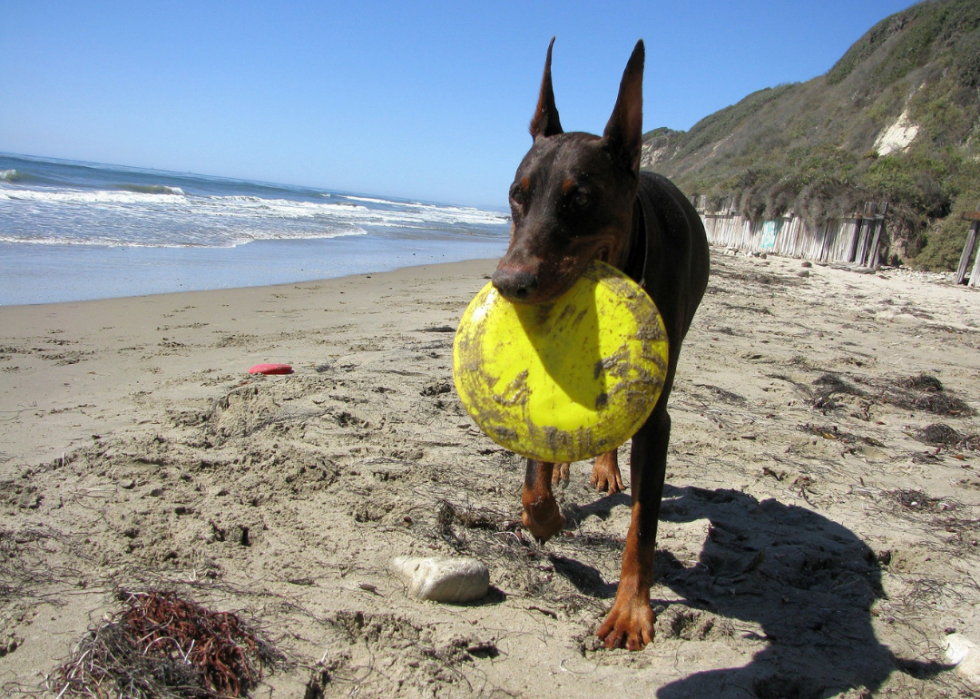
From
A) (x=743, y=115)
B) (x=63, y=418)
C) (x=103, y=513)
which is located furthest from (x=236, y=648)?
(x=743, y=115)

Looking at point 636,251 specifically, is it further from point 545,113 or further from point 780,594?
point 780,594

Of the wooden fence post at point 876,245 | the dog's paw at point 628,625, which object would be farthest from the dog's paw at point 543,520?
the wooden fence post at point 876,245

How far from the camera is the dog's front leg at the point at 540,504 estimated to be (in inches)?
128

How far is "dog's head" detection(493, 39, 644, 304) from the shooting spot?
2344 mm

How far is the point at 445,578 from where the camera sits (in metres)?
2.80

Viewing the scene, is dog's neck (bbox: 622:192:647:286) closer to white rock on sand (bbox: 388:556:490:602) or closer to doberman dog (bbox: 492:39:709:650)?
doberman dog (bbox: 492:39:709:650)

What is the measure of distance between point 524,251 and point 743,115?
73.3 meters

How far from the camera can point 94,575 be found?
2705 millimetres

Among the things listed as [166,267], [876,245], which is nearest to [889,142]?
[876,245]

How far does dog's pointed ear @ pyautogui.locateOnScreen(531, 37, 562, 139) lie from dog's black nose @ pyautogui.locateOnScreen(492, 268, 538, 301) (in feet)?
3.51

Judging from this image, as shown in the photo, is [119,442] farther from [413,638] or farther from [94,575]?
[413,638]

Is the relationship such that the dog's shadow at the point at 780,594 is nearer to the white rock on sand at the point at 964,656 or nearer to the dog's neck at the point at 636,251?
the white rock on sand at the point at 964,656

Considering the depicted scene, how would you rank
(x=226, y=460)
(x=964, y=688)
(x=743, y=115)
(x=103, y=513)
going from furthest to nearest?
(x=743, y=115) → (x=226, y=460) → (x=103, y=513) → (x=964, y=688)

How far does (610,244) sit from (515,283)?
612 millimetres
